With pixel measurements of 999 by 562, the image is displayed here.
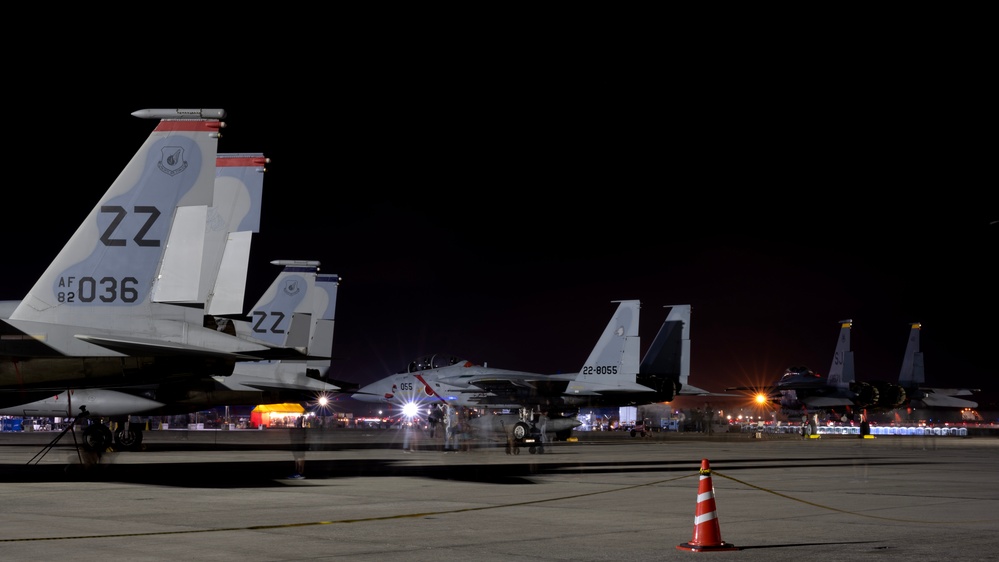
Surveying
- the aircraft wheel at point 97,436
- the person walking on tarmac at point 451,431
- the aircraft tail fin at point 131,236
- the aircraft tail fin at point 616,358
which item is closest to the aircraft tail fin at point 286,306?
the aircraft wheel at point 97,436

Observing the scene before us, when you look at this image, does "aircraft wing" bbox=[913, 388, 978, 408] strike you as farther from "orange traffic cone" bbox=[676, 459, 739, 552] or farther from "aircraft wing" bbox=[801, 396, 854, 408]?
"orange traffic cone" bbox=[676, 459, 739, 552]

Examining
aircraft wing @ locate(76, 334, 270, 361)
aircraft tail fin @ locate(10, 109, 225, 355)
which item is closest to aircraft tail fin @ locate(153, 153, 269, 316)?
aircraft tail fin @ locate(10, 109, 225, 355)

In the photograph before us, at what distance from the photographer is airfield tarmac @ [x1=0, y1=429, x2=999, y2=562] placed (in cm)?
877

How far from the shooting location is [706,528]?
8.84 meters

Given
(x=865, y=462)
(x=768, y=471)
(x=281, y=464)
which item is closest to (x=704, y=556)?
(x=768, y=471)

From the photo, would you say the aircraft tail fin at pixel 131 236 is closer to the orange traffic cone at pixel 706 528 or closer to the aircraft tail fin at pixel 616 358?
the orange traffic cone at pixel 706 528

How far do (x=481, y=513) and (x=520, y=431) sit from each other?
18.6 meters

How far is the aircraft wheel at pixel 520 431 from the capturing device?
99.7 feet

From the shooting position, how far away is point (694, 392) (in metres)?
45.8

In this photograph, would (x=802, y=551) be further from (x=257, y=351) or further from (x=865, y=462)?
(x=865, y=462)

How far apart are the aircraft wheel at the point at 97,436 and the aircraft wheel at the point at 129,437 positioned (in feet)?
11.1

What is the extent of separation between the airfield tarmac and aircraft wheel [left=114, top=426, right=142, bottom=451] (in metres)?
7.70

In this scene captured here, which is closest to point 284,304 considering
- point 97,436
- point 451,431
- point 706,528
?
point 97,436

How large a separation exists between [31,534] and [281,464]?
13625mm
